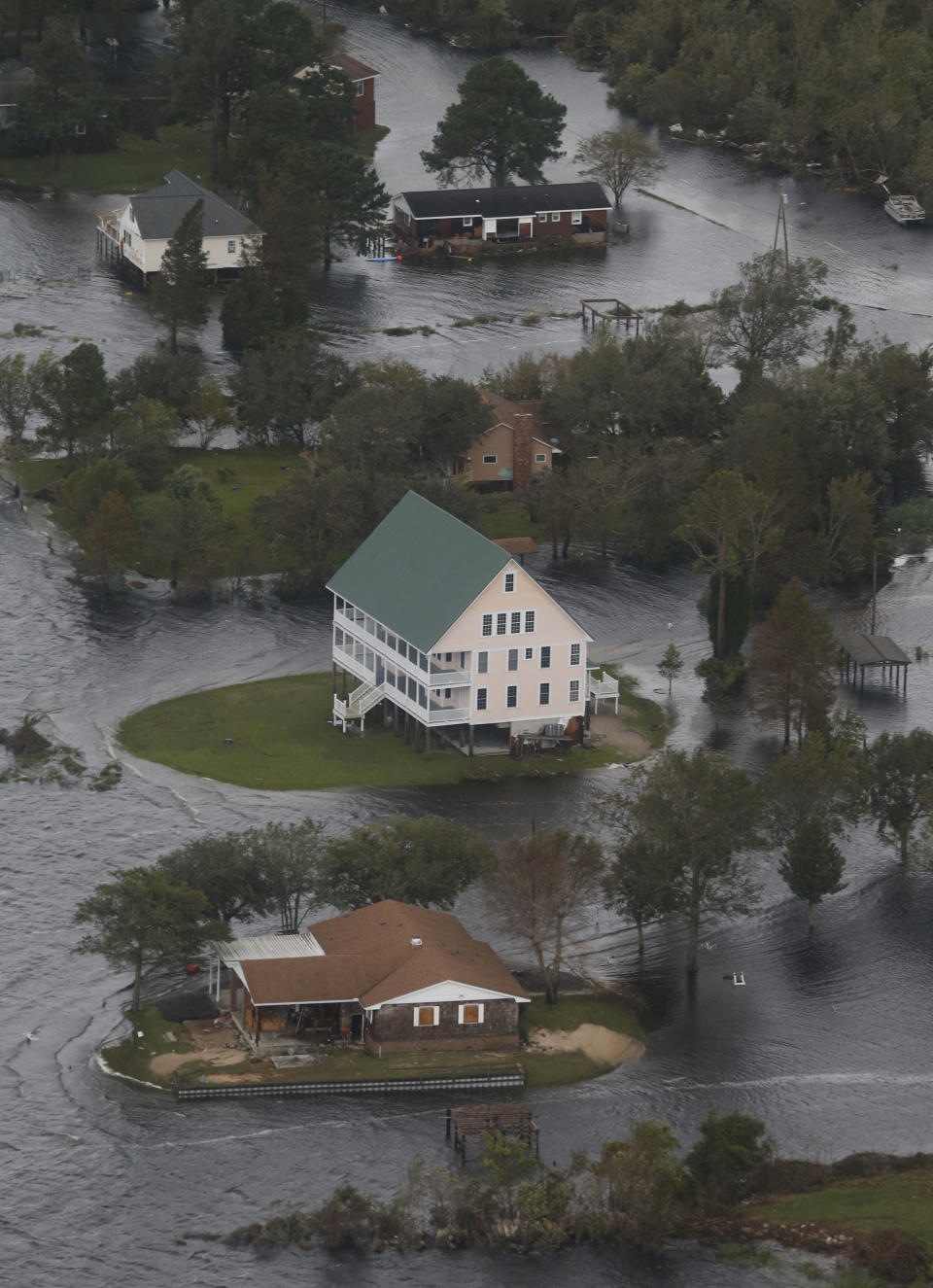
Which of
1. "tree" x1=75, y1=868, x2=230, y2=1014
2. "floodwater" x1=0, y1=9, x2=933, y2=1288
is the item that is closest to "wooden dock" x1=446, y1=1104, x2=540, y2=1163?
"floodwater" x1=0, y1=9, x2=933, y2=1288

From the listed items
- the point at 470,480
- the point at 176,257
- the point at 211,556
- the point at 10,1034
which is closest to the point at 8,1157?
the point at 10,1034

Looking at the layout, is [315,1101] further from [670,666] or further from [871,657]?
[871,657]

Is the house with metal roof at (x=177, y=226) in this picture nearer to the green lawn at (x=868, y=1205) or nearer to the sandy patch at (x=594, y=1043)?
the sandy patch at (x=594, y=1043)

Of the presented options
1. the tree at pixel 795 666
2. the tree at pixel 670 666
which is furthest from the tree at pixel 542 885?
the tree at pixel 670 666

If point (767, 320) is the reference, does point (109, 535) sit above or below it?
below

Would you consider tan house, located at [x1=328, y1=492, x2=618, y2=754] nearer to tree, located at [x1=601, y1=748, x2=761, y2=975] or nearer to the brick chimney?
tree, located at [x1=601, y1=748, x2=761, y2=975]

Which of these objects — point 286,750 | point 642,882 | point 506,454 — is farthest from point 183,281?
point 642,882
